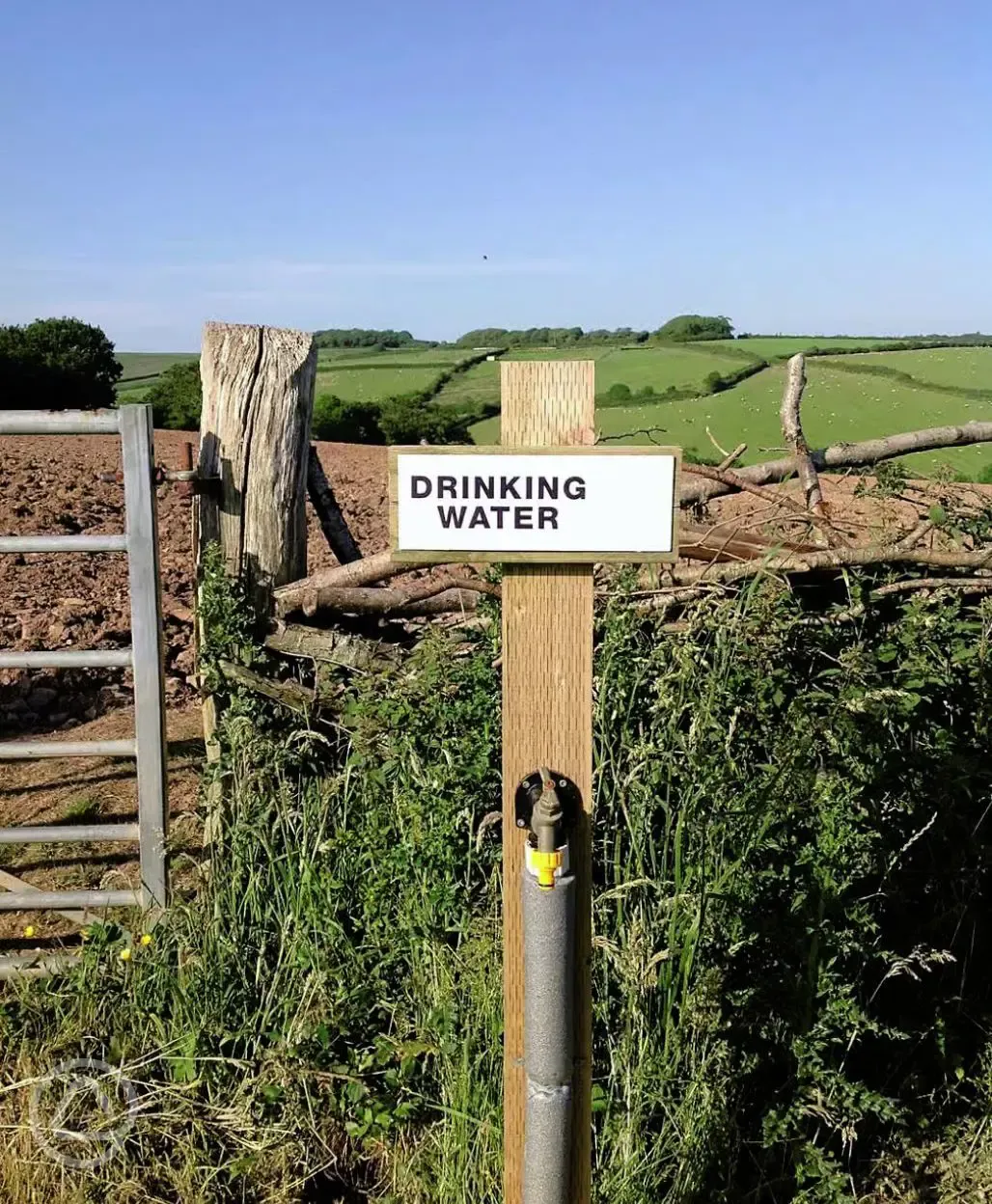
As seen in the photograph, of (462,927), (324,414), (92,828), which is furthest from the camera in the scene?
(324,414)

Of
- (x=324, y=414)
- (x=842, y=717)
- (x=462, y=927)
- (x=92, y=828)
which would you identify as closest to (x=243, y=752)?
(x=92, y=828)

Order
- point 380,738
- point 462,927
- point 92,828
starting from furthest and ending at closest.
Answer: point 92,828, point 380,738, point 462,927

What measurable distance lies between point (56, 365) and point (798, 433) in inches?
611

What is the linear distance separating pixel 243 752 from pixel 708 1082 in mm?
1682

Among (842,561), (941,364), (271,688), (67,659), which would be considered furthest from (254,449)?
(941,364)

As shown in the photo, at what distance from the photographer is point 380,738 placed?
10.8 ft

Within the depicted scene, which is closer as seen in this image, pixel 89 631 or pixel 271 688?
pixel 271 688

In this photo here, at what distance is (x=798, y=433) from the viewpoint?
14.5ft

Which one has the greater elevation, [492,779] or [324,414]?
[324,414]

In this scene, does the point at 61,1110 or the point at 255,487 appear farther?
the point at 255,487

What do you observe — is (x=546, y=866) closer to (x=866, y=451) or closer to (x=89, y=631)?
(x=866, y=451)

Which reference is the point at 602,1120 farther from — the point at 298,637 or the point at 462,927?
the point at 298,637

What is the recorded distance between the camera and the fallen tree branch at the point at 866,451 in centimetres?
459

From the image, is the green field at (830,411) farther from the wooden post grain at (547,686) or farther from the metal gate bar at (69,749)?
the wooden post grain at (547,686)
